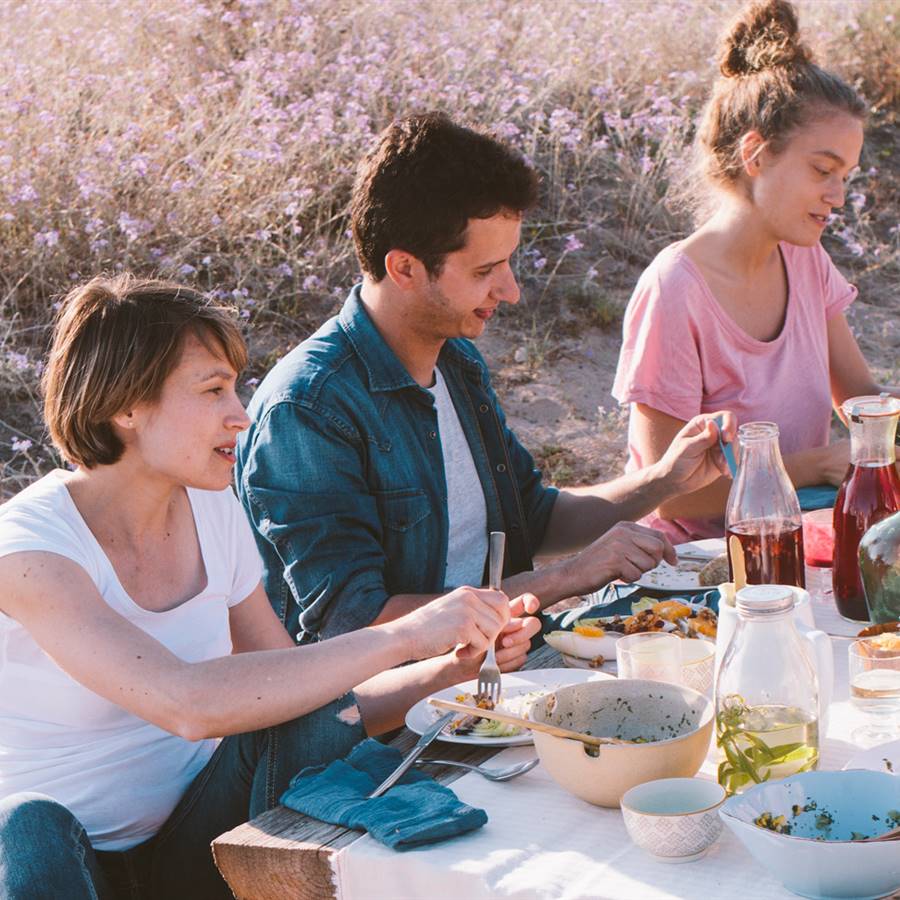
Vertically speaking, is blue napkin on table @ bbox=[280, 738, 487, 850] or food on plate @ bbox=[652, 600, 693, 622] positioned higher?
food on plate @ bbox=[652, 600, 693, 622]

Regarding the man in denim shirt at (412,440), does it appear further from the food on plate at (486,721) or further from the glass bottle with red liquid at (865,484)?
the food on plate at (486,721)

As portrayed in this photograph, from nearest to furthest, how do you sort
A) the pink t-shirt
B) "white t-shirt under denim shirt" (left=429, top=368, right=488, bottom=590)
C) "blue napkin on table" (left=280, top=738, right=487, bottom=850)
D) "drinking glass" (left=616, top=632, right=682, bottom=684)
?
1. "blue napkin on table" (left=280, top=738, right=487, bottom=850)
2. "drinking glass" (left=616, top=632, right=682, bottom=684)
3. "white t-shirt under denim shirt" (left=429, top=368, right=488, bottom=590)
4. the pink t-shirt

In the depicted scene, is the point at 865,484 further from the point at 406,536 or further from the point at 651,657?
the point at 406,536

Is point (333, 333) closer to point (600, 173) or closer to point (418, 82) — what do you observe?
point (418, 82)

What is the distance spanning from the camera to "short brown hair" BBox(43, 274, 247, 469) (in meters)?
2.21

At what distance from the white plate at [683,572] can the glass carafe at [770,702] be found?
857 millimetres

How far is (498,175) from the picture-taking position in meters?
2.86

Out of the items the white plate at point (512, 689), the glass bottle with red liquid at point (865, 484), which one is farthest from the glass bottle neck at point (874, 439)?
the white plate at point (512, 689)

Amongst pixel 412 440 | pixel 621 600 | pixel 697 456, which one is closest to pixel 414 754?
pixel 621 600

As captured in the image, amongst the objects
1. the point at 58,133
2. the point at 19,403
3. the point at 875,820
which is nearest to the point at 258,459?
the point at 875,820

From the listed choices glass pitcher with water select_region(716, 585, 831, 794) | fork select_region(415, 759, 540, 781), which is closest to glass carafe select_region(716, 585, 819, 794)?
glass pitcher with water select_region(716, 585, 831, 794)

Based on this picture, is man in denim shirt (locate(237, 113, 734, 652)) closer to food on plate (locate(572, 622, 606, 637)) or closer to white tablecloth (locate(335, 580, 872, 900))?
food on plate (locate(572, 622, 606, 637))

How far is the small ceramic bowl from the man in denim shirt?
1.02m

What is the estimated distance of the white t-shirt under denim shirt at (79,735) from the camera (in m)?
2.10
